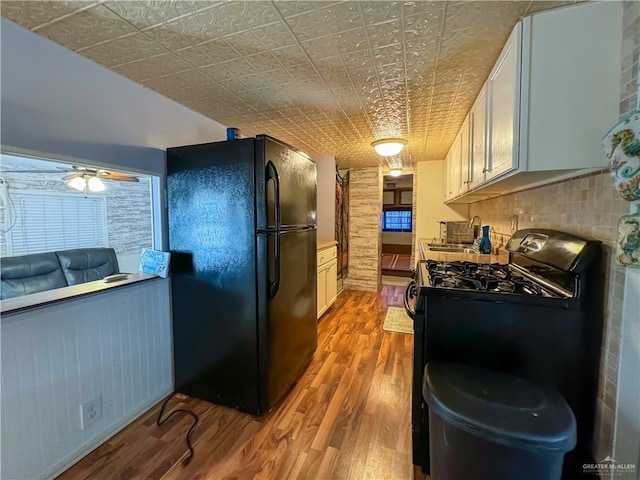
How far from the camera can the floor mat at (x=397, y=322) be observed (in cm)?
321

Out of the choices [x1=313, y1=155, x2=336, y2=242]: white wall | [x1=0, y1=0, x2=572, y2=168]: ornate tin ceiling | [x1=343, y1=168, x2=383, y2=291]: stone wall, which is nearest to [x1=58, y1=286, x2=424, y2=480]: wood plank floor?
[x1=313, y1=155, x2=336, y2=242]: white wall

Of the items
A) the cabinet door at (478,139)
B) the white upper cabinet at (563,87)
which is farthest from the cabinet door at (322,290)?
the white upper cabinet at (563,87)

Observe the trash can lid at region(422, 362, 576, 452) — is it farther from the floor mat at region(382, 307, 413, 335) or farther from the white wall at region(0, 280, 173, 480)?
the floor mat at region(382, 307, 413, 335)

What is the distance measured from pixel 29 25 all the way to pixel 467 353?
2486 millimetres

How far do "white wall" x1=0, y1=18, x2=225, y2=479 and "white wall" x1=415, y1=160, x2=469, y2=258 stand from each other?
3.62 metres

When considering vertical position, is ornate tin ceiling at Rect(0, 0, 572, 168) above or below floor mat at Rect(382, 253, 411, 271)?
above

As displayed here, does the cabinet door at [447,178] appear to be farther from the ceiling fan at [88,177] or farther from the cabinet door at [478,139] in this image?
the ceiling fan at [88,177]

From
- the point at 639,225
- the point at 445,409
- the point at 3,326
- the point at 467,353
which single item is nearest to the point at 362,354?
the point at 467,353

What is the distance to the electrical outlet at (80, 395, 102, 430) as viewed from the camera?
4.94 ft

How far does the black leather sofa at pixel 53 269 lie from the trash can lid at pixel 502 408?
2.34m

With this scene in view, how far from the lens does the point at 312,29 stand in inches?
51.3

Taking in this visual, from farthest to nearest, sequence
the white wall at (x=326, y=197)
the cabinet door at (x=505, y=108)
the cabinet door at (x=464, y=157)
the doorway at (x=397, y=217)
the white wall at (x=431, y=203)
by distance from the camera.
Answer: the doorway at (x=397, y=217), the white wall at (x=431, y=203), the white wall at (x=326, y=197), the cabinet door at (x=464, y=157), the cabinet door at (x=505, y=108)

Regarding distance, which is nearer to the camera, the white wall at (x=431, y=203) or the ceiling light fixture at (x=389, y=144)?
the ceiling light fixture at (x=389, y=144)

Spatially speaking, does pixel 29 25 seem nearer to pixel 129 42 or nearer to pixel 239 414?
pixel 129 42
